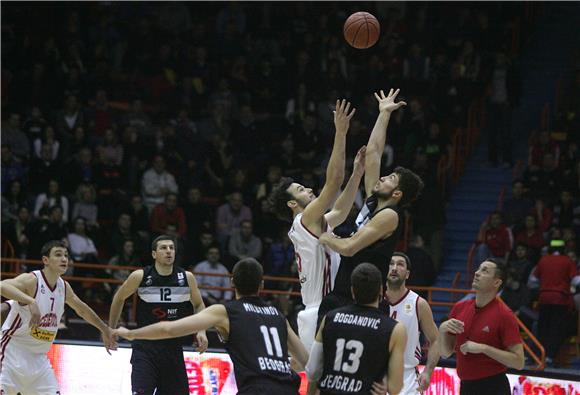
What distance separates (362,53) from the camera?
69.6ft

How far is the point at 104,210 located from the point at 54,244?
23.1 ft

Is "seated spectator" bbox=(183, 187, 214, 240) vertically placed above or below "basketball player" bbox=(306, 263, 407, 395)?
above

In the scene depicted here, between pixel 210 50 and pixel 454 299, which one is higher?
pixel 210 50

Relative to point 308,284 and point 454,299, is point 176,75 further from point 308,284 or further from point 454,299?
point 308,284

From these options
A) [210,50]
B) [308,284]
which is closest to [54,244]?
[308,284]

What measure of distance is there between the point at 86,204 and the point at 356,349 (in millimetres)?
10819

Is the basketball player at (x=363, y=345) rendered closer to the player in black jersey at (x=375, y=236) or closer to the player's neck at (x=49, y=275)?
the player in black jersey at (x=375, y=236)

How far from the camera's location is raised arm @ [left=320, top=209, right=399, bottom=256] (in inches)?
323

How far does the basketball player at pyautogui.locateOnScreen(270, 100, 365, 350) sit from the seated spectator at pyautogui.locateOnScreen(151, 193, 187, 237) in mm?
8294

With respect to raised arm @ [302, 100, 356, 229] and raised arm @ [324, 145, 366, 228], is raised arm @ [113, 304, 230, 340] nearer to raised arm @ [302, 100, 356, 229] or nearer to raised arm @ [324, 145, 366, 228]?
raised arm @ [302, 100, 356, 229]

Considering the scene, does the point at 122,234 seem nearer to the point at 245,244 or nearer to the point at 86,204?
the point at 86,204

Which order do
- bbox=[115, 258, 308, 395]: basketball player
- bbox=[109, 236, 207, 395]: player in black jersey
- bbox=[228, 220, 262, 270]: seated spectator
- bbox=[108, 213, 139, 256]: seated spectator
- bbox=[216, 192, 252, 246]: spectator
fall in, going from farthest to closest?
bbox=[216, 192, 252, 246]: spectator → bbox=[228, 220, 262, 270]: seated spectator → bbox=[108, 213, 139, 256]: seated spectator → bbox=[109, 236, 207, 395]: player in black jersey → bbox=[115, 258, 308, 395]: basketball player

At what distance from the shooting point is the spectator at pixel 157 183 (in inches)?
709

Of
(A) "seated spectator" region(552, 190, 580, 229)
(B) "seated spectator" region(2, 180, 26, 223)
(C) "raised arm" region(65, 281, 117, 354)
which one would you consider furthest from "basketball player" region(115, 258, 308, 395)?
(A) "seated spectator" region(552, 190, 580, 229)
